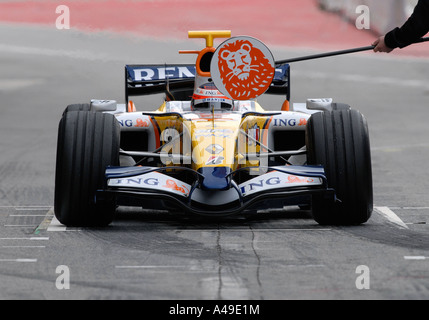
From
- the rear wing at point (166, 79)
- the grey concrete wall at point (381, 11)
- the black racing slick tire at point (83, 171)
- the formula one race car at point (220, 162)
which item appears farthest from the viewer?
the grey concrete wall at point (381, 11)

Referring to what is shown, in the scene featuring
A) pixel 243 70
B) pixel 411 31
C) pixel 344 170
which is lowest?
pixel 344 170

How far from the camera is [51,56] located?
1256 inches

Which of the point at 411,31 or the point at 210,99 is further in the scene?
the point at 210,99

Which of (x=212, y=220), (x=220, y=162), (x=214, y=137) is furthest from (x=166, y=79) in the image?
(x=220, y=162)

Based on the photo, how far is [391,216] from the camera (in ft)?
38.4

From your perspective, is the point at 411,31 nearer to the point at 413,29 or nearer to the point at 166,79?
the point at 413,29

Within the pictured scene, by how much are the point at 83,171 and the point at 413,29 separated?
3.04m

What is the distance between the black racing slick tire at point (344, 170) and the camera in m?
11.0

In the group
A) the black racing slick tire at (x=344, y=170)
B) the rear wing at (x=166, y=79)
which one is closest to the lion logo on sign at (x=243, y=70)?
the black racing slick tire at (x=344, y=170)

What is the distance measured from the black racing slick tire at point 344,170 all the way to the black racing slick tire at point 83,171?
1787mm

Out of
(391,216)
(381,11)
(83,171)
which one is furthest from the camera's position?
(381,11)

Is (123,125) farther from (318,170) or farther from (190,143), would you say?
(318,170)

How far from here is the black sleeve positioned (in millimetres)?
10344

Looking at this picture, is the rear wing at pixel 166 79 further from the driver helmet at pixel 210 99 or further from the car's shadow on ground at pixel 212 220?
the car's shadow on ground at pixel 212 220
